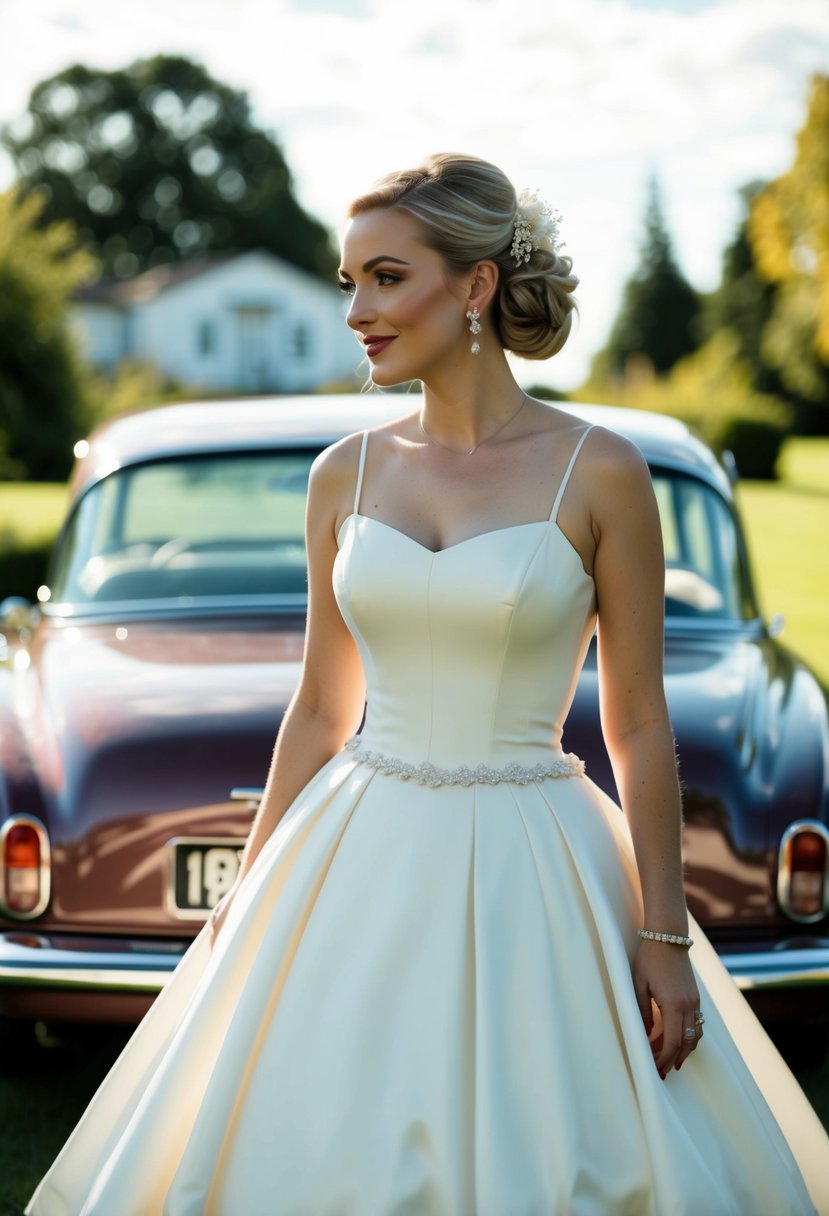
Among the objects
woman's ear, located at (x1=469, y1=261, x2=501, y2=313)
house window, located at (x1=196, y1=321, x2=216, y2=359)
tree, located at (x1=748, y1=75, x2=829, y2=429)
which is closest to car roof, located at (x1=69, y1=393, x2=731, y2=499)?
woman's ear, located at (x1=469, y1=261, x2=501, y2=313)

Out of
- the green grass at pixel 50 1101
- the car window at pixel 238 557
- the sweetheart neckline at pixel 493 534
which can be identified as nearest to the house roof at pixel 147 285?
the car window at pixel 238 557

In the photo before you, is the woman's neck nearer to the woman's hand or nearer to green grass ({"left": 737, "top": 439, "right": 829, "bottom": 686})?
the woman's hand

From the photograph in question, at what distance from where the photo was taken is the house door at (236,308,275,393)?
233 feet

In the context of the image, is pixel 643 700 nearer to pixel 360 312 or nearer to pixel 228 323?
pixel 360 312

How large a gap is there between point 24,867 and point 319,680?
4.66ft

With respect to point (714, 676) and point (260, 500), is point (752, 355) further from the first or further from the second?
point (714, 676)

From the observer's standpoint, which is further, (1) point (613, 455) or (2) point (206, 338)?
(2) point (206, 338)

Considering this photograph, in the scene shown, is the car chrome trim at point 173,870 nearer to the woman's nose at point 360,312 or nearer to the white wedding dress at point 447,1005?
the white wedding dress at point 447,1005

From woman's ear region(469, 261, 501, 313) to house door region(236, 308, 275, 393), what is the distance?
69.3 metres

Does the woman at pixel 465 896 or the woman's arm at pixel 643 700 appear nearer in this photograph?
the woman at pixel 465 896

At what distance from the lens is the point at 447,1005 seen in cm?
231

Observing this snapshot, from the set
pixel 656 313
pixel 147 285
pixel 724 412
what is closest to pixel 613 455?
pixel 724 412

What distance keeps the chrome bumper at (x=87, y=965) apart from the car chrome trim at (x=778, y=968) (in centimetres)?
138

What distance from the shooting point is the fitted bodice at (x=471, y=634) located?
7.96 ft
